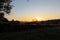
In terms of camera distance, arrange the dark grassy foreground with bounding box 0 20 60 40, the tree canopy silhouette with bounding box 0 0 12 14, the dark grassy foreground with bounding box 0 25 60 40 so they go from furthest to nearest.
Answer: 1. the tree canopy silhouette with bounding box 0 0 12 14
2. the dark grassy foreground with bounding box 0 20 60 40
3. the dark grassy foreground with bounding box 0 25 60 40

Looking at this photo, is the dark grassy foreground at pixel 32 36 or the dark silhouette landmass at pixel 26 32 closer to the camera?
the dark grassy foreground at pixel 32 36

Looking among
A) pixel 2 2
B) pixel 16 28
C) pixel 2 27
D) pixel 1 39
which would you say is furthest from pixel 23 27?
pixel 1 39

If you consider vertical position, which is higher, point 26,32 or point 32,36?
point 26,32

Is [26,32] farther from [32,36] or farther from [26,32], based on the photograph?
[32,36]

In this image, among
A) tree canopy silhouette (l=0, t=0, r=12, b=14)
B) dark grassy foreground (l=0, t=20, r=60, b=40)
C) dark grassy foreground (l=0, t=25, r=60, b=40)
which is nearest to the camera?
dark grassy foreground (l=0, t=25, r=60, b=40)

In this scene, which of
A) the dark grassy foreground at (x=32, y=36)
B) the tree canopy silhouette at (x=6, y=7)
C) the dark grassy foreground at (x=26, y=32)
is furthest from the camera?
the tree canopy silhouette at (x=6, y=7)

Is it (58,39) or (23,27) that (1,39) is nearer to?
(58,39)

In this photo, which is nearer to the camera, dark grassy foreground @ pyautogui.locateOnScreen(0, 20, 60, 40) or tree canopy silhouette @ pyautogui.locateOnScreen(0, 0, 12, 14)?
dark grassy foreground @ pyautogui.locateOnScreen(0, 20, 60, 40)

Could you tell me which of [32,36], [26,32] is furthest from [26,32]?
[32,36]

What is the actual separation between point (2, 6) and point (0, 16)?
2.00 m

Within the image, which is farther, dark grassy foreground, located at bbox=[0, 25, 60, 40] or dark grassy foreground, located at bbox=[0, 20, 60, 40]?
dark grassy foreground, located at bbox=[0, 20, 60, 40]

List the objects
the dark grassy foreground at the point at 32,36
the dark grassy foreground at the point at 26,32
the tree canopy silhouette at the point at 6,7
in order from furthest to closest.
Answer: the tree canopy silhouette at the point at 6,7
the dark grassy foreground at the point at 26,32
the dark grassy foreground at the point at 32,36

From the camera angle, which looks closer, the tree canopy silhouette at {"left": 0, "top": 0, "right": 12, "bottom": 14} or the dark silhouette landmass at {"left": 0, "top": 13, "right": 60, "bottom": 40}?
the dark silhouette landmass at {"left": 0, "top": 13, "right": 60, "bottom": 40}

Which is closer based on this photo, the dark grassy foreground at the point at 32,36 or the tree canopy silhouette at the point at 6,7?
the dark grassy foreground at the point at 32,36
